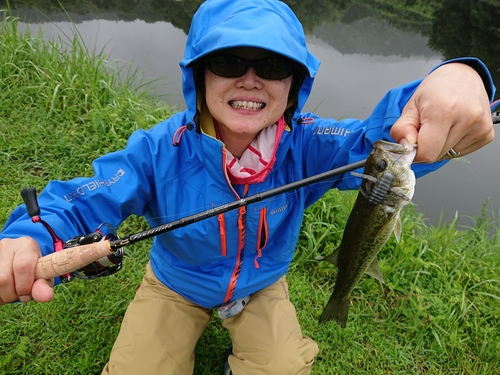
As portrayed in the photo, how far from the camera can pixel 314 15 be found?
1030 cm

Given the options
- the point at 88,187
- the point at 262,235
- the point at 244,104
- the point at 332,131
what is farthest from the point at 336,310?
the point at 88,187

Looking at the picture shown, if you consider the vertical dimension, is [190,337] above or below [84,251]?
below

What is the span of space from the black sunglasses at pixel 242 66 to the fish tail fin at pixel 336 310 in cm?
134

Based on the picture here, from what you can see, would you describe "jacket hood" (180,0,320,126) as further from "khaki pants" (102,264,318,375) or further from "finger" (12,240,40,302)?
"khaki pants" (102,264,318,375)

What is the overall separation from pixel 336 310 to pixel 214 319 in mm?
893

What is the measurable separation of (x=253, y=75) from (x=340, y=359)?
2008 millimetres

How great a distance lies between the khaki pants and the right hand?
2.87 ft

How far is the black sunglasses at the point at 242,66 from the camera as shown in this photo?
166cm

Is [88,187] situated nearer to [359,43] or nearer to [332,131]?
[332,131]

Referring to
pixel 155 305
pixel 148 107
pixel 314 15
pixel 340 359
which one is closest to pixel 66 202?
pixel 155 305

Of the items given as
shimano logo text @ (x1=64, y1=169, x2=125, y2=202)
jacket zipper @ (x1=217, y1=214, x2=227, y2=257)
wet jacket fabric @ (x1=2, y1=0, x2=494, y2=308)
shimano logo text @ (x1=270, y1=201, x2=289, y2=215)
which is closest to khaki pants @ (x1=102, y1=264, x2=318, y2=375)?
wet jacket fabric @ (x1=2, y1=0, x2=494, y2=308)

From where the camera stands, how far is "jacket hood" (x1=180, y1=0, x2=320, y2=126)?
1.55 m

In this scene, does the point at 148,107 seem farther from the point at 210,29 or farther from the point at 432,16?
the point at 432,16

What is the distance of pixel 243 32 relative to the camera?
5.13 feet
